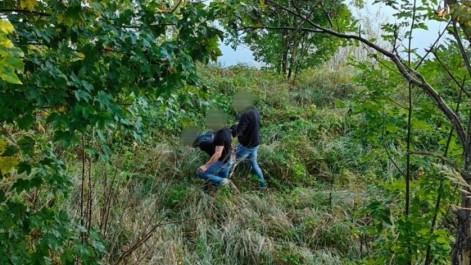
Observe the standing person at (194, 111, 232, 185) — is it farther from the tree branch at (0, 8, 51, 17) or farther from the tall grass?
the tree branch at (0, 8, 51, 17)

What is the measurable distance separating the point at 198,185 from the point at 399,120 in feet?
11.6

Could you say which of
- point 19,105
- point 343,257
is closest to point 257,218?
point 343,257

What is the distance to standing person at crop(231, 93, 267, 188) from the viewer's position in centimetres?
586

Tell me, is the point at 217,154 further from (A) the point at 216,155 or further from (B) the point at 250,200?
(B) the point at 250,200

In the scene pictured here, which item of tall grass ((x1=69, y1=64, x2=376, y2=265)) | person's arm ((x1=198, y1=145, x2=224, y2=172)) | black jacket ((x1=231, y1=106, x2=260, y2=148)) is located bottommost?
tall grass ((x1=69, y1=64, x2=376, y2=265))

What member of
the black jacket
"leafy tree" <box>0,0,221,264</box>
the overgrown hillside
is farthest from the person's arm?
"leafy tree" <box>0,0,221,264</box>

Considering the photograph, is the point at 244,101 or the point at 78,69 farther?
the point at 244,101

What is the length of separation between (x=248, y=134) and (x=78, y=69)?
3984 mm

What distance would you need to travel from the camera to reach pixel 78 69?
200 centimetres

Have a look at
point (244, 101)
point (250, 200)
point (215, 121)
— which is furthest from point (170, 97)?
point (244, 101)

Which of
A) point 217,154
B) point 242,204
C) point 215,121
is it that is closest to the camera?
point 215,121

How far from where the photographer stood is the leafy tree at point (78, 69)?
1854mm

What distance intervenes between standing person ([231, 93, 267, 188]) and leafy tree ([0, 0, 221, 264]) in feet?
11.5

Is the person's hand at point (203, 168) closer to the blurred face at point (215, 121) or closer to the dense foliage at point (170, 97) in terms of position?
the blurred face at point (215, 121)
